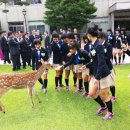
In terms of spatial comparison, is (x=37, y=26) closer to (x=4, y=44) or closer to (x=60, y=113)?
(x=4, y=44)

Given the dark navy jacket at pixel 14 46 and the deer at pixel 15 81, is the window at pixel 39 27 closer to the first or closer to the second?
the dark navy jacket at pixel 14 46

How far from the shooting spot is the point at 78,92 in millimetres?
9984

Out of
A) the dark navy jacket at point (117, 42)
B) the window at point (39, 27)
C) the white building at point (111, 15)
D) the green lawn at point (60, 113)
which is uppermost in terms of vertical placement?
the white building at point (111, 15)

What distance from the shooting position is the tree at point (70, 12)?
32.8 m

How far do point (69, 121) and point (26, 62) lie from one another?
9.62 m

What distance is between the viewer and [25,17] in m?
39.2

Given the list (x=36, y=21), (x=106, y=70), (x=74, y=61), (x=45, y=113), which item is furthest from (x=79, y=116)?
(x=36, y=21)

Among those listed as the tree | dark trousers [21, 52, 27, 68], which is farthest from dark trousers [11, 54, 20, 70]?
the tree

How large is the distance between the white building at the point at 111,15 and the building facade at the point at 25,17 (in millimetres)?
6661

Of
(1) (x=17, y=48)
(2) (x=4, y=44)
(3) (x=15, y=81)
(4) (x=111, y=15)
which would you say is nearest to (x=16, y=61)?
(1) (x=17, y=48)

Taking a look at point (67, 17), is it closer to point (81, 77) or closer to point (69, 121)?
point (81, 77)

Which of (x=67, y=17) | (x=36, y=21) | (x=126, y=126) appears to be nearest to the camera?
(x=126, y=126)

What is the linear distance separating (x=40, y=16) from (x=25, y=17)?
1897 mm

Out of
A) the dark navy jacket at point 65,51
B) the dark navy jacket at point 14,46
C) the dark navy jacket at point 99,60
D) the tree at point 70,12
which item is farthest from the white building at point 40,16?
the dark navy jacket at point 99,60
